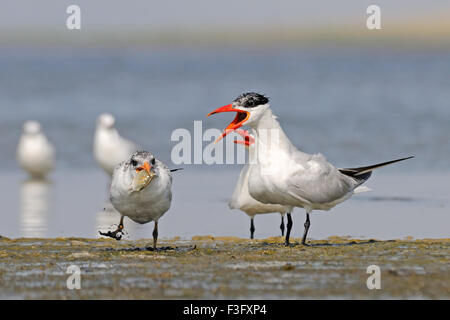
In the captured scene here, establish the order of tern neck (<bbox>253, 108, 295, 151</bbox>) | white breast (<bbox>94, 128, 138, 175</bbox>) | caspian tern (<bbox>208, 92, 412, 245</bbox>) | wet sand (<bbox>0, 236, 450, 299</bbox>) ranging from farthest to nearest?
white breast (<bbox>94, 128, 138, 175</bbox>), tern neck (<bbox>253, 108, 295, 151</bbox>), caspian tern (<bbox>208, 92, 412, 245</bbox>), wet sand (<bbox>0, 236, 450, 299</bbox>)

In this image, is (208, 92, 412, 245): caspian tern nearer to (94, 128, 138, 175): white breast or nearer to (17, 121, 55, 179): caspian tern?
(94, 128, 138, 175): white breast

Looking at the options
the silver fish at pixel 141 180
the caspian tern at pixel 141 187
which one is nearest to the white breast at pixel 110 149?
the caspian tern at pixel 141 187

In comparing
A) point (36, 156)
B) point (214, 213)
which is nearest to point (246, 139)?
point (214, 213)

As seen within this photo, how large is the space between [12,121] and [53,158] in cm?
623

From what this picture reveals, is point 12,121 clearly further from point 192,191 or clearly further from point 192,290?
point 192,290

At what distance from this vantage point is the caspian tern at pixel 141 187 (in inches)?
290

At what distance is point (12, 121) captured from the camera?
2023 centimetres

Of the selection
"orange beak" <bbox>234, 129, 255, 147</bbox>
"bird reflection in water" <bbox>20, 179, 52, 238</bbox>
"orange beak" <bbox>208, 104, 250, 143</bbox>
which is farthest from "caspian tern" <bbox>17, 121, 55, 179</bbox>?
"orange beak" <bbox>208, 104, 250, 143</bbox>

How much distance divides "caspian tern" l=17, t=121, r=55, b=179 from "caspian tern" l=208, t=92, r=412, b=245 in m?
6.30

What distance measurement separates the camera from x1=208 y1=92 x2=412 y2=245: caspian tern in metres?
7.64

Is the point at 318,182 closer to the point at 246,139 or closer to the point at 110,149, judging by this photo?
the point at 246,139

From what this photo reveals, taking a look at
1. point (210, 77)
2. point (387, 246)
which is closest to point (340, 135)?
point (387, 246)

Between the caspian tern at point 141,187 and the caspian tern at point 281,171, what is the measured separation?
75cm

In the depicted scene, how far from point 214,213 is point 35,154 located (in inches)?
181
